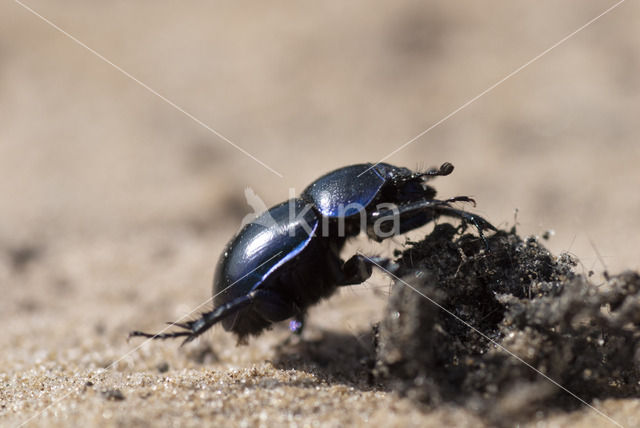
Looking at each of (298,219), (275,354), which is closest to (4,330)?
(275,354)

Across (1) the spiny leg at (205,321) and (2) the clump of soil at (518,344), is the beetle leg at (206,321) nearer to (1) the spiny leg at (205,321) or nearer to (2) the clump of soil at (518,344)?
(1) the spiny leg at (205,321)

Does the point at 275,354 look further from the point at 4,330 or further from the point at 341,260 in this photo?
the point at 4,330

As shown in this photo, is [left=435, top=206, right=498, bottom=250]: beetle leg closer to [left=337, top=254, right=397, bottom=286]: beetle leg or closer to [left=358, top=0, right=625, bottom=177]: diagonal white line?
[left=337, top=254, right=397, bottom=286]: beetle leg

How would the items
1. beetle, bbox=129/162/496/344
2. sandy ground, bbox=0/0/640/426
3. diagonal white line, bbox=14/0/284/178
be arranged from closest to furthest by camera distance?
sandy ground, bbox=0/0/640/426, beetle, bbox=129/162/496/344, diagonal white line, bbox=14/0/284/178

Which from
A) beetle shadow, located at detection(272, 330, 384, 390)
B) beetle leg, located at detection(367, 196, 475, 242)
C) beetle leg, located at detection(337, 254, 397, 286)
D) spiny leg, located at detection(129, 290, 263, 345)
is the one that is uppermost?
beetle leg, located at detection(367, 196, 475, 242)

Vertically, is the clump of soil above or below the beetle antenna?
below

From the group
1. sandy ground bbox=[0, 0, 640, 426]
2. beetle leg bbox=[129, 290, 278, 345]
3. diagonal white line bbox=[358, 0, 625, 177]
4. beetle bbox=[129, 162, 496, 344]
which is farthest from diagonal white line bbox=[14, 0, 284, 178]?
beetle leg bbox=[129, 290, 278, 345]

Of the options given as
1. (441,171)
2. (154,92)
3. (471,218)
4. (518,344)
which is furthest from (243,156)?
(518,344)
